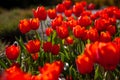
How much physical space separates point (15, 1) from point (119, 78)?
16.2 m

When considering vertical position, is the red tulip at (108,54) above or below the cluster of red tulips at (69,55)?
above

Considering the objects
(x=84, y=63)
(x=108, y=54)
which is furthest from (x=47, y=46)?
(x=108, y=54)

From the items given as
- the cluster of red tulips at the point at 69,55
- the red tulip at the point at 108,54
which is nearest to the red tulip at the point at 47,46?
the cluster of red tulips at the point at 69,55

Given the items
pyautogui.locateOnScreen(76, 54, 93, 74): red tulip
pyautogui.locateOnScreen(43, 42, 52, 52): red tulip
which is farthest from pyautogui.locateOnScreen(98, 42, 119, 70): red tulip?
pyautogui.locateOnScreen(43, 42, 52, 52): red tulip

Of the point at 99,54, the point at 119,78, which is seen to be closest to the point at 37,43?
the point at 119,78

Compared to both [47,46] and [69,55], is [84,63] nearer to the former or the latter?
[47,46]

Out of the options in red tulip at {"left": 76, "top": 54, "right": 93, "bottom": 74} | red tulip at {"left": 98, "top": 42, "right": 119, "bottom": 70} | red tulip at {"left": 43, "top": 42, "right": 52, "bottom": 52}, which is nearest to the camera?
red tulip at {"left": 98, "top": 42, "right": 119, "bottom": 70}

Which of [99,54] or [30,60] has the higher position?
[99,54]

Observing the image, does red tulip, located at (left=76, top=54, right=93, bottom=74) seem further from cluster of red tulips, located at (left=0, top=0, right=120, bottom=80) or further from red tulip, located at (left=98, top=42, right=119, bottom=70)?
red tulip, located at (left=98, top=42, right=119, bottom=70)

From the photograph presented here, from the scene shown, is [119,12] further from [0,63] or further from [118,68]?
[0,63]

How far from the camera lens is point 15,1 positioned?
19672 mm

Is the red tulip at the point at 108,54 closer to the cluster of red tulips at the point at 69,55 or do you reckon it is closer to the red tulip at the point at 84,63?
the cluster of red tulips at the point at 69,55

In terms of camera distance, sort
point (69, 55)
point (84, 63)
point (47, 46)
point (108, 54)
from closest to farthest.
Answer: point (108, 54), point (84, 63), point (47, 46), point (69, 55)

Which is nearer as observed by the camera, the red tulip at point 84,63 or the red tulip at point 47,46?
the red tulip at point 84,63
